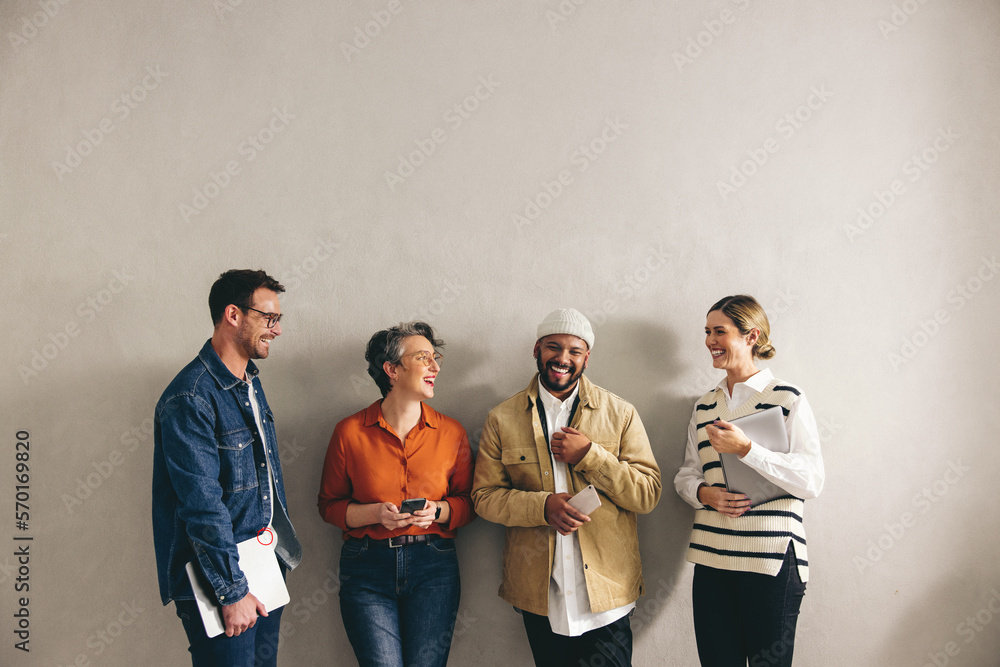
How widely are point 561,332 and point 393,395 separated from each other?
0.90m

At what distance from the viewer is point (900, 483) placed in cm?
330

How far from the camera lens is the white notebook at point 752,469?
8.70 ft

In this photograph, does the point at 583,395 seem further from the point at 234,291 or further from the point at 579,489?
the point at 234,291
